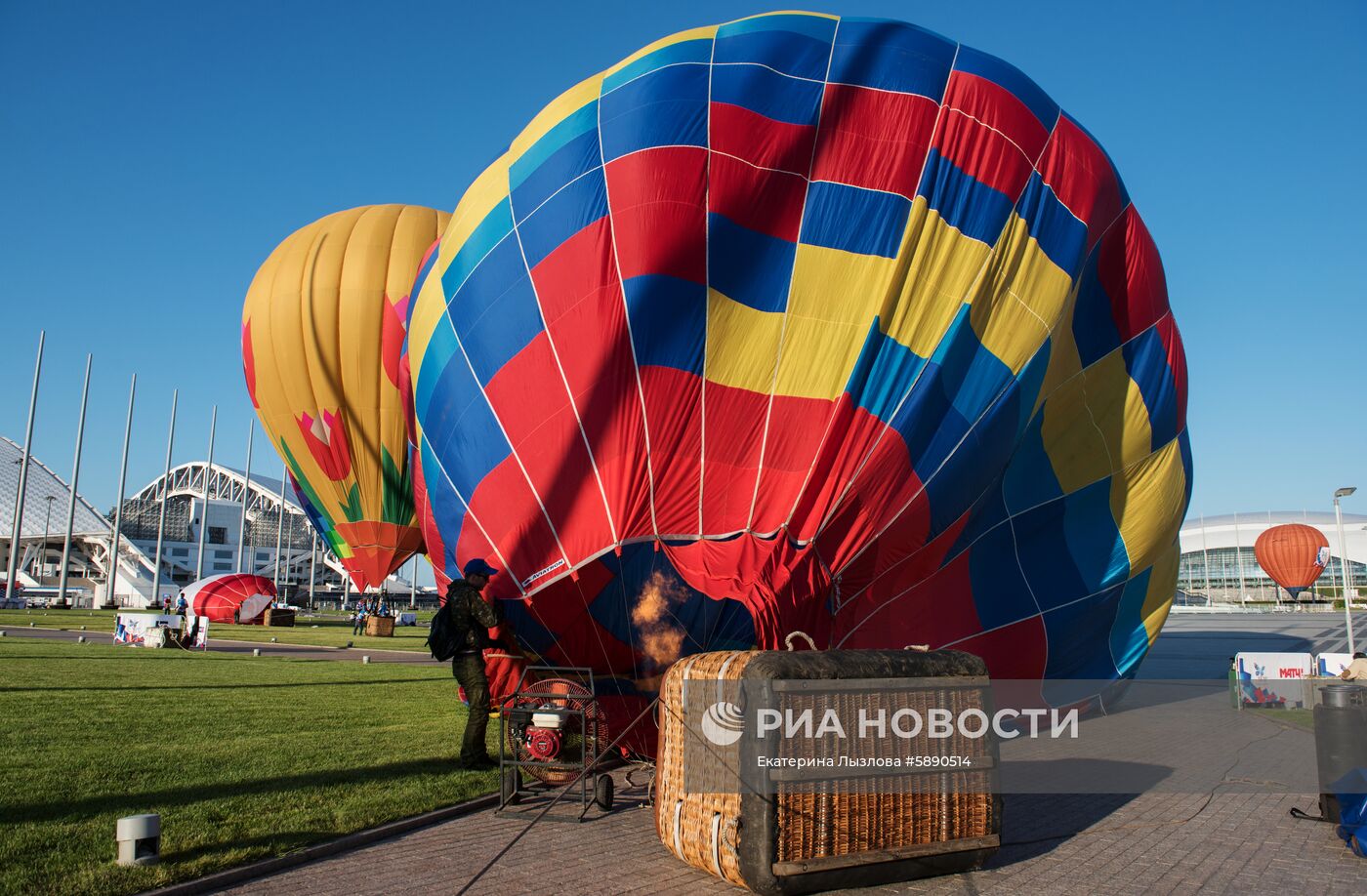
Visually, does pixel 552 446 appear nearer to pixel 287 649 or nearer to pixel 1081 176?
pixel 1081 176

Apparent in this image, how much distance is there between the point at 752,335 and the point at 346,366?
35.9 feet

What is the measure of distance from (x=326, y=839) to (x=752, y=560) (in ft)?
10.5

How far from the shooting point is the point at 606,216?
25.5 ft

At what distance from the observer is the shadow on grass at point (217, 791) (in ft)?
19.6

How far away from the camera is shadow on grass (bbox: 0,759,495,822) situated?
19.6ft

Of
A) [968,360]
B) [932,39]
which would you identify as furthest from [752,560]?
[932,39]

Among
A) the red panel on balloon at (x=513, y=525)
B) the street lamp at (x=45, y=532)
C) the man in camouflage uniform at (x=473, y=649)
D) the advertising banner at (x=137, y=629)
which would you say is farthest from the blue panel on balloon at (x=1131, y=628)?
the street lamp at (x=45, y=532)

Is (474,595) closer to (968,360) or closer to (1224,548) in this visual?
(968,360)

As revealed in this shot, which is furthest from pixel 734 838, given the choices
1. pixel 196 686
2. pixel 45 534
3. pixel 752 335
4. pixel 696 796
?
pixel 45 534

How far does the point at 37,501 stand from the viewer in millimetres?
96188

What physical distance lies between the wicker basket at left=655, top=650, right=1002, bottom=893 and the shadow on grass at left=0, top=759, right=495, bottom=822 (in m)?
2.49

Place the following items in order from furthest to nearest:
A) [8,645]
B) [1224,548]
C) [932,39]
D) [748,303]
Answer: [1224,548], [8,645], [932,39], [748,303]

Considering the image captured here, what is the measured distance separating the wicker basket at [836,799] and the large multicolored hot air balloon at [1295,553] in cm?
5246

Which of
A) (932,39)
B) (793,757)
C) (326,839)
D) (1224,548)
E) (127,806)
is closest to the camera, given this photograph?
(793,757)
